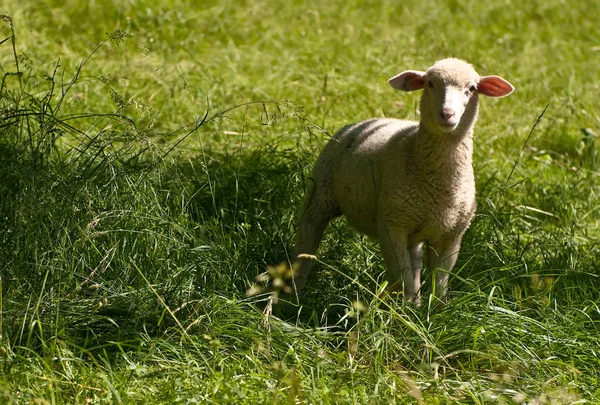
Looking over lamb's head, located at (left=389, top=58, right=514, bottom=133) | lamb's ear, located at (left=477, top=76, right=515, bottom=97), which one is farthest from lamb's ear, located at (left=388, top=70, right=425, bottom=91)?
lamb's ear, located at (left=477, top=76, right=515, bottom=97)

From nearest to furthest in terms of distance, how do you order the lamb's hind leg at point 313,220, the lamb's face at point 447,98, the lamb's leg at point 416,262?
the lamb's face at point 447,98 → the lamb's leg at point 416,262 → the lamb's hind leg at point 313,220

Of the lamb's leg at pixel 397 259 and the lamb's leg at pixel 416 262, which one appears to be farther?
the lamb's leg at pixel 416 262

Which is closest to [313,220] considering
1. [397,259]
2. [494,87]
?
[397,259]

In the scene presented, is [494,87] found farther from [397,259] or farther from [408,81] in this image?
[397,259]

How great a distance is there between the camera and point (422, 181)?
4902 millimetres

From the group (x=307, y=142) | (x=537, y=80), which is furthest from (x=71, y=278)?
(x=537, y=80)

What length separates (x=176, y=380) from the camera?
3781 millimetres

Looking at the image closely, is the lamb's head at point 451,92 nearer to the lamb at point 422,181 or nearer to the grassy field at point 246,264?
the lamb at point 422,181

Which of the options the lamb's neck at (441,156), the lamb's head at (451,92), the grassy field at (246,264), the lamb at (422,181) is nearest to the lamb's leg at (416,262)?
the lamb at (422,181)

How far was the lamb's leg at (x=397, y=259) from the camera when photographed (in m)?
4.83

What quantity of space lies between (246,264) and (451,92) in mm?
1307

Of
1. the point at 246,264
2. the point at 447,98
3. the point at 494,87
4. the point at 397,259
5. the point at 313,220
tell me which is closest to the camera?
the point at 447,98

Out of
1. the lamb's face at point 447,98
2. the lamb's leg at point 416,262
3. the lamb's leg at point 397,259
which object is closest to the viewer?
the lamb's face at point 447,98

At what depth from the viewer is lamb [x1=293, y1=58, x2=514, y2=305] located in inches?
191
